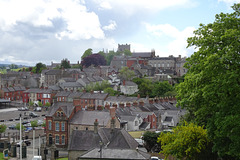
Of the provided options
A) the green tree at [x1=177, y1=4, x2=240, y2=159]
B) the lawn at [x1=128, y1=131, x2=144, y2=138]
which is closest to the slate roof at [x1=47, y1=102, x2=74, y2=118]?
the lawn at [x1=128, y1=131, x2=144, y2=138]

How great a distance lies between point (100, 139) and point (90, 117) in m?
9.95

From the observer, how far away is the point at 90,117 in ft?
155

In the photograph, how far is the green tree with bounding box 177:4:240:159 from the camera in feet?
69.5

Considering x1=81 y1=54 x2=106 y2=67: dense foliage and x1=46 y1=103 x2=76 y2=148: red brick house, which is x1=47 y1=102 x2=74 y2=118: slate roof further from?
x1=81 y1=54 x2=106 y2=67: dense foliage

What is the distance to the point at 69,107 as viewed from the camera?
4919cm

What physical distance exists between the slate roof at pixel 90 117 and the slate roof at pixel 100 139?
23.5 feet

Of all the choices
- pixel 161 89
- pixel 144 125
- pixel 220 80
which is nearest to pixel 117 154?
pixel 220 80

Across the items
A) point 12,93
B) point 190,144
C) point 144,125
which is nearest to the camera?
point 190,144

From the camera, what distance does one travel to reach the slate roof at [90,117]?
46.3 m

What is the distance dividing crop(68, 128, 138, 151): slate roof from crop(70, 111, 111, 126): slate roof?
7.15 metres

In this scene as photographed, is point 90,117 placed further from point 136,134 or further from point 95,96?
point 95,96

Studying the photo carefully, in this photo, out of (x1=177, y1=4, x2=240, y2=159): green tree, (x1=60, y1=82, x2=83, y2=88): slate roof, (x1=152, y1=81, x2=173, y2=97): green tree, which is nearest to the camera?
(x1=177, y1=4, x2=240, y2=159): green tree

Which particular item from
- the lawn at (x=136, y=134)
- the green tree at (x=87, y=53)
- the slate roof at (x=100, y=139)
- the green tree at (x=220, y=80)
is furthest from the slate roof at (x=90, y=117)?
the green tree at (x=87, y=53)

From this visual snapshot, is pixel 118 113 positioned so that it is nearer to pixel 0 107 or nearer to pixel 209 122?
pixel 209 122
